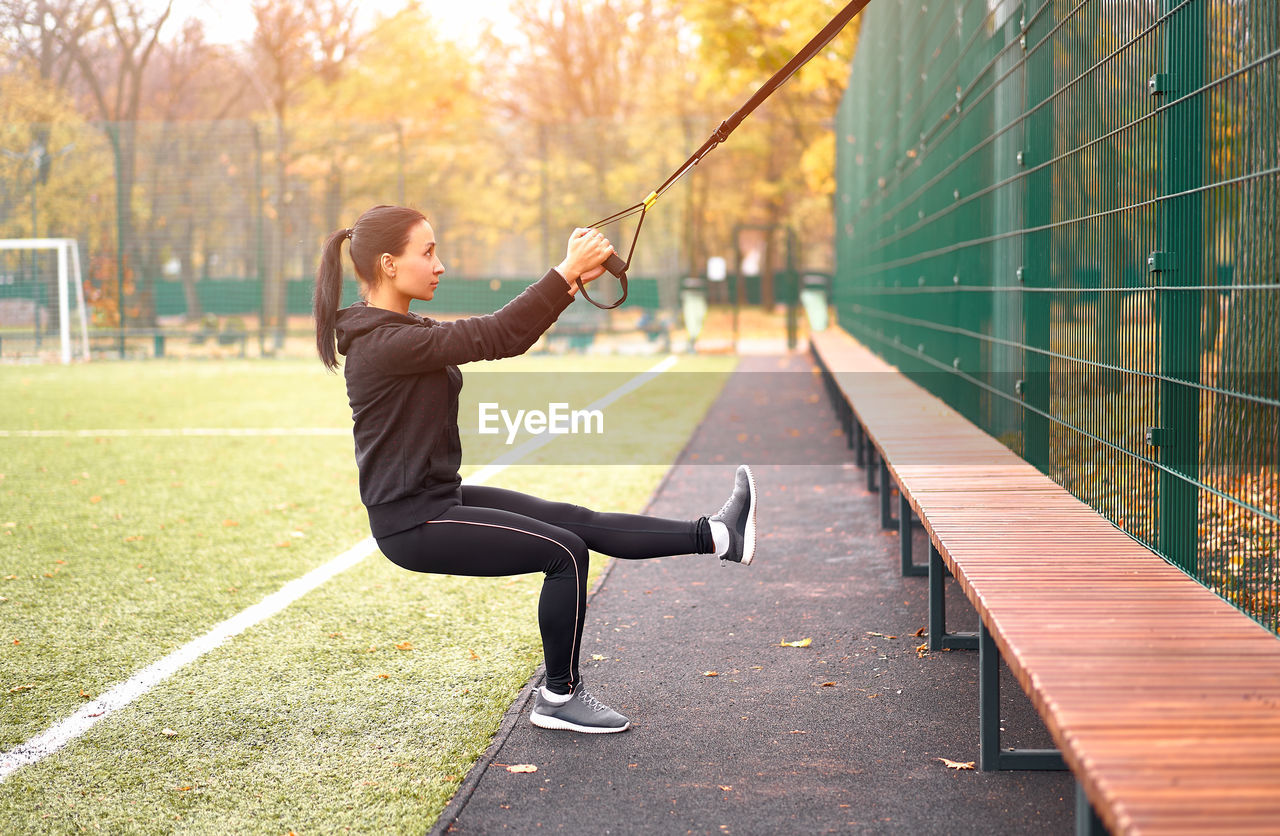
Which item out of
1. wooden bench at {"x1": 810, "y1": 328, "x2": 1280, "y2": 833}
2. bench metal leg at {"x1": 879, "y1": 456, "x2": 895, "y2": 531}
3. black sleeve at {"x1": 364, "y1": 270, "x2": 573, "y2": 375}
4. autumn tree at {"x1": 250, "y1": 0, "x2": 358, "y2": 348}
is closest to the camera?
wooden bench at {"x1": 810, "y1": 328, "x2": 1280, "y2": 833}

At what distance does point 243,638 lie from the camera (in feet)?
16.1

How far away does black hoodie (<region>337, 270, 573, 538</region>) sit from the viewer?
3.62m

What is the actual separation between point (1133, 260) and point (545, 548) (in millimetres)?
2001

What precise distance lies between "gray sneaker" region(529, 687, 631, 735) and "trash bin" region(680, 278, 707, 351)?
67.1 ft

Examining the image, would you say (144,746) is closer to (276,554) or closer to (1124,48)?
(276,554)

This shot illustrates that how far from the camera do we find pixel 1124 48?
3.96 metres

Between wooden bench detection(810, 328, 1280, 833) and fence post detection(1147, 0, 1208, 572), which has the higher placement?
fence post detection(1147, 0, 1208, 572)

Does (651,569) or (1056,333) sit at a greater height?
(1056,333)

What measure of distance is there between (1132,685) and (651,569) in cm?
392

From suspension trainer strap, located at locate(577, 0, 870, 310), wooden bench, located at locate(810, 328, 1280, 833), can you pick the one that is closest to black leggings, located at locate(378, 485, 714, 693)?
suspension trainer strap, located at locate(577, 0, 870, 310)

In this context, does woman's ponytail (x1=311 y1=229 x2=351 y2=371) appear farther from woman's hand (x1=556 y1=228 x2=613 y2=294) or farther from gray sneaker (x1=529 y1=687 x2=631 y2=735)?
gray sneaker (x1=529 y1=687 x2=631 y2=735)

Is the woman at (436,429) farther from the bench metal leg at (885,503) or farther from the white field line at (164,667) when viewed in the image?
the bench metal leg at (885,503)

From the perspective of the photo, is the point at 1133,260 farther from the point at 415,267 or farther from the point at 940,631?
the point at 415,267

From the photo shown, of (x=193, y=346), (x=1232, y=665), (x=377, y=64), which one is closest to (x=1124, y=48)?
(x=1232, y=665)
